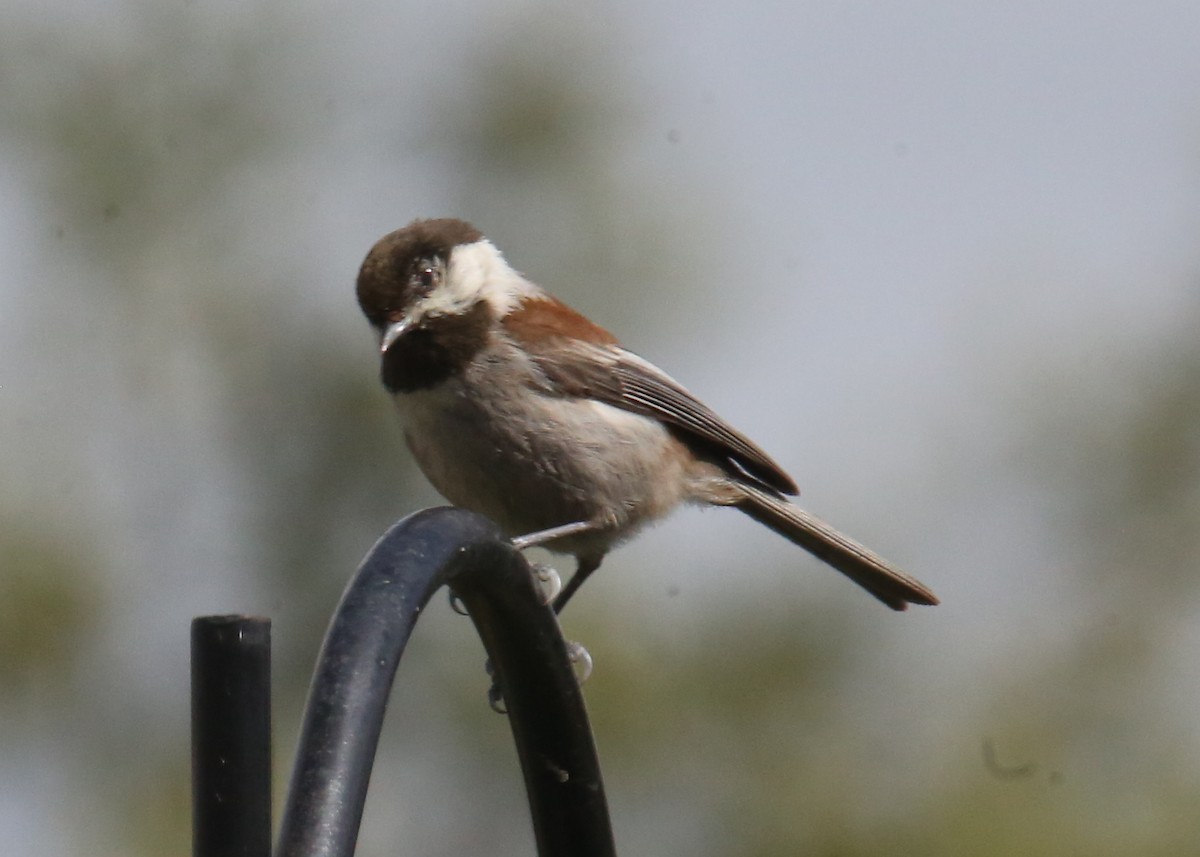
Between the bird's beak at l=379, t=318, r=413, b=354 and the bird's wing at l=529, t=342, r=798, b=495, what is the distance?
341 mm

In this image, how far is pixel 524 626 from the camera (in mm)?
2621

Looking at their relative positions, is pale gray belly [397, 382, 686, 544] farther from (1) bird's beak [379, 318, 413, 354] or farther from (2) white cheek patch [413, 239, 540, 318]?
(2) white cheek patch [413, 239, 540, 318]

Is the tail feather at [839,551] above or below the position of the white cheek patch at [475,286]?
below

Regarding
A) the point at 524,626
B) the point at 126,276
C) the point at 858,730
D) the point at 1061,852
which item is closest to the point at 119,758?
the point at 126,276

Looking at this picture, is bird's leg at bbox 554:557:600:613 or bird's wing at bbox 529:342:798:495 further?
bird's leg at bbox 554:557:600:613

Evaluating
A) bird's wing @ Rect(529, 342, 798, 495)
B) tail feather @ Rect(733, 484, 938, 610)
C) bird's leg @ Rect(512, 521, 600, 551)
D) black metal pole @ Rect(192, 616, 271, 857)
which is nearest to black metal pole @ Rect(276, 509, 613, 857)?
black metal pole @ Rect(192, 616, 271, 857)

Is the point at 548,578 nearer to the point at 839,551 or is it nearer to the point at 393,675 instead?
the point at 393,675

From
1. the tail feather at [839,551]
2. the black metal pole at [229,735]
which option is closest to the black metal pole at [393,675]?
the black metal pole at [229,735]

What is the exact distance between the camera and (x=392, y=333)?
424cm

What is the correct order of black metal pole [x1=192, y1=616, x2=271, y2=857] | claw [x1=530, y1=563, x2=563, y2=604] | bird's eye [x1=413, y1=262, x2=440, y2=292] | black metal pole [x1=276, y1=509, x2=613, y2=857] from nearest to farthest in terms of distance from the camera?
black metal pole [x1=192, y1=616, x2=271, y2=857]
black metal pole [x1=276, y1=509, x2=613, y2=857]
claw [x1=530, y1=563, x2=563, y2=604]
bird's eye [x1=413, y1=262, x2=440, y2=292]

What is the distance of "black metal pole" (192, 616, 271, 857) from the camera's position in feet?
5.92

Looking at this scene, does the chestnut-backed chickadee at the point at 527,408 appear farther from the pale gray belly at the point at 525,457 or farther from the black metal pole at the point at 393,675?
the black metal pole at the point at 393,675

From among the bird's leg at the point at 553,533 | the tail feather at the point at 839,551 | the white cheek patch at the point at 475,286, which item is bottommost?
the tail feather at the point at 839,551

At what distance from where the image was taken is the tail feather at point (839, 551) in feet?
16.2
